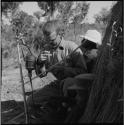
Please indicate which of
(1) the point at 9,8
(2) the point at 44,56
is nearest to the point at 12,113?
(2) the point at 44,56

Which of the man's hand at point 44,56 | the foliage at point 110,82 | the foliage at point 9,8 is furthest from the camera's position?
the foliage at point 9,8

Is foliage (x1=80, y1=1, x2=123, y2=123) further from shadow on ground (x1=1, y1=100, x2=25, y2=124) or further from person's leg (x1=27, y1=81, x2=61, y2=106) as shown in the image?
shadow on ground (x1=1, y1=100, x2=25, y2=124)

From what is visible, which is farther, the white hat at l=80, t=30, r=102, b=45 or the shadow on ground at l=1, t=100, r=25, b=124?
the white hat at l=80, t=30, r=102, b=45

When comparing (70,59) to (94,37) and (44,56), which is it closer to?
(94,37)

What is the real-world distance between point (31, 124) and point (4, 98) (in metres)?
2.54

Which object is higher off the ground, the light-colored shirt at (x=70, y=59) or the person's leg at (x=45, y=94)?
the light-colored shirt at (x=70, y=59)

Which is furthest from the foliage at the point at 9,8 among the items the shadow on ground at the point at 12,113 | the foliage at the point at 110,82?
the foliage at the point at 110,82

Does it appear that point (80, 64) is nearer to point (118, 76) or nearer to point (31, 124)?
point (31, 124)

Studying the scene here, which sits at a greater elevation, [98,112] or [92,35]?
[92,35]

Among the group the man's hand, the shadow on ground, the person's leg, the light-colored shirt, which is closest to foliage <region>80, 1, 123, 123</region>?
the light-colored shirt

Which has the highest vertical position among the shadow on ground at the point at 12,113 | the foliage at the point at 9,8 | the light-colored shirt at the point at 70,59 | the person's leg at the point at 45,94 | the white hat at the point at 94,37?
the foliage at the point at 9,8

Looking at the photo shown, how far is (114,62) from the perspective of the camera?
331cm

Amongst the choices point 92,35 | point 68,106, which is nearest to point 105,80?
point 68,106

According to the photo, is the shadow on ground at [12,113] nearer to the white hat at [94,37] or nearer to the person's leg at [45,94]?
the person's leg at [45,94]
